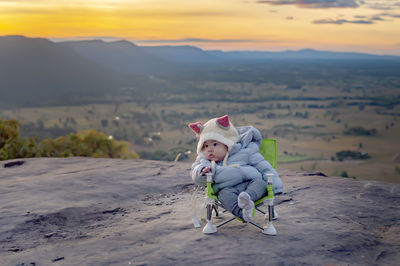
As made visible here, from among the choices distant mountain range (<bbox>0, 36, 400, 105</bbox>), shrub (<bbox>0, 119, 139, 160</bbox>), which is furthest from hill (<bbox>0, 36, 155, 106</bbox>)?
shrub (<bbox>0, 119, 139, 160</bbox>)

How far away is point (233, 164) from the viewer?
4949mm

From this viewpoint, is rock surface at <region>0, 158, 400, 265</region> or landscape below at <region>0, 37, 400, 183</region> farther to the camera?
landscape below at <region>0, 37, 400, 183</region>

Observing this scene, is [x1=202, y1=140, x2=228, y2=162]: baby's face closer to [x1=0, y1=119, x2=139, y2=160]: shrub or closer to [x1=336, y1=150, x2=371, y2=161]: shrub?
[x1=0, y1=119, x2=139, y2=160]: shrub

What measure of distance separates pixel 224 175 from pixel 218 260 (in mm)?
1015

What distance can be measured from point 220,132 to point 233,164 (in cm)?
42

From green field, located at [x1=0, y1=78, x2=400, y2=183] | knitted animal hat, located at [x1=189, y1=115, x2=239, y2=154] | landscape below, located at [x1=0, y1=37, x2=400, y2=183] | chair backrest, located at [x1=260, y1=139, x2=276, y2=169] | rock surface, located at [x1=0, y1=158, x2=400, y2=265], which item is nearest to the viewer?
rock surface, located at [x1=0, y1=158, x2=400, y2=265]

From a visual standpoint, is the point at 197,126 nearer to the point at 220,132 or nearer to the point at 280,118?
the point at 220,132

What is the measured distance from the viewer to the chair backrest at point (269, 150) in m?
5.50

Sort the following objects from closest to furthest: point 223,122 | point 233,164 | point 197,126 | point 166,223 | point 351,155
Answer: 1. point 233,164
2. point 223,122
3. point 197,126
4. point 166,223
5. point 351,155

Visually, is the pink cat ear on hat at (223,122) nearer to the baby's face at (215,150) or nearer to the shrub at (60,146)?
the baby's face at (215,150)

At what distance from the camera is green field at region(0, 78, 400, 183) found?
1539 inches

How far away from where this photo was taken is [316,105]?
6944 cm

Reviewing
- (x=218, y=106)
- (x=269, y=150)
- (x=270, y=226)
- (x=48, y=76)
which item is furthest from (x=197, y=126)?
(x=48, y=76)

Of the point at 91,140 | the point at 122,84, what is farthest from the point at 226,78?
the point at 91,140
